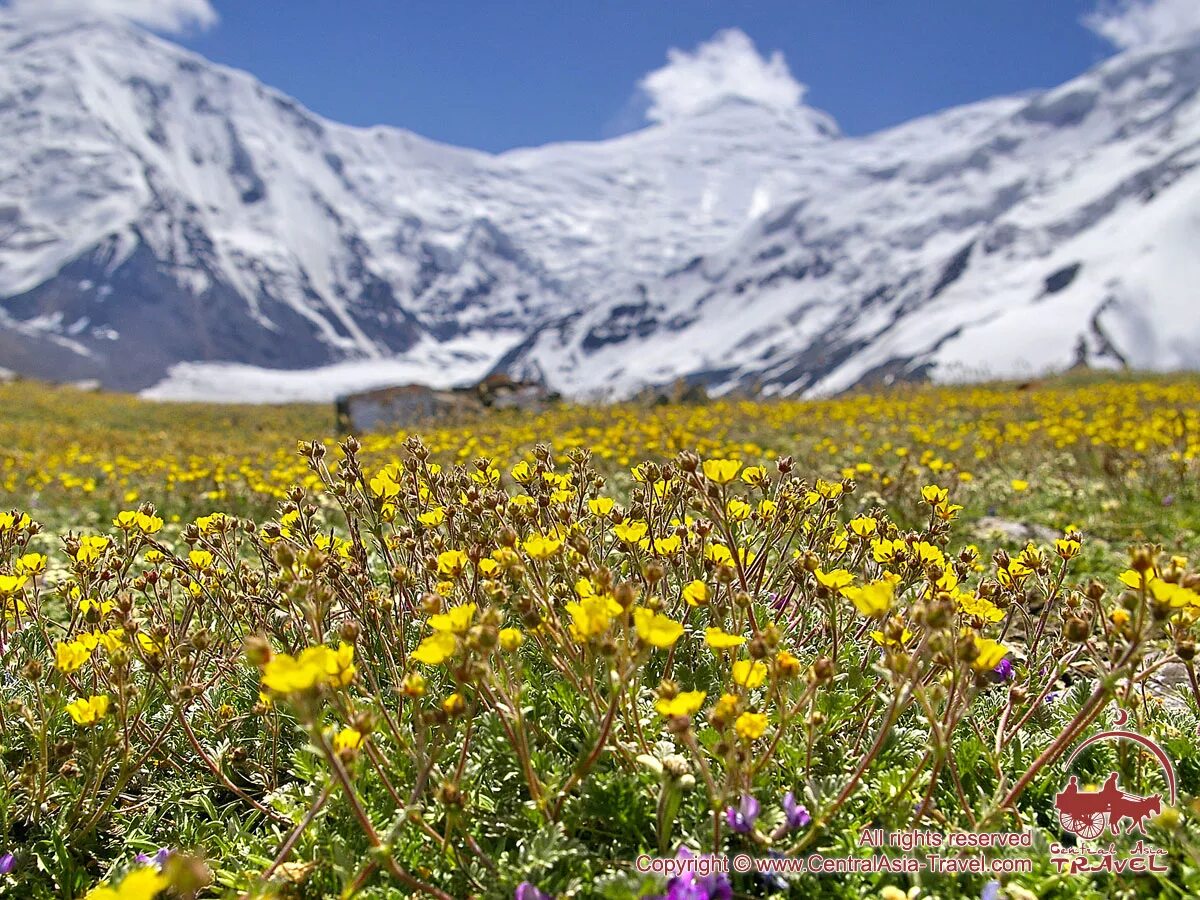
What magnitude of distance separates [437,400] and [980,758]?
14999 millimetres

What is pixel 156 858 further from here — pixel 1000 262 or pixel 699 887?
pixel 1000 262

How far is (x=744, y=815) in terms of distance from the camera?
6.38 feet

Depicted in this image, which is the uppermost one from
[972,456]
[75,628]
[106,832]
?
[972,456]

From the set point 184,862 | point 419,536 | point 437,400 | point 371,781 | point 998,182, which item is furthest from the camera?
point 998,182

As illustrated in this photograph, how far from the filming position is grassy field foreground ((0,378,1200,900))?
1.87 metres

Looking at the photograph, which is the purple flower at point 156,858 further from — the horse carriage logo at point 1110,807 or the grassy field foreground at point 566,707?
the horse carriage logo at point 1110,807

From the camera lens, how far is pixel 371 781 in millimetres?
2287

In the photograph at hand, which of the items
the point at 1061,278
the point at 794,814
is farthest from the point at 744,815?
the point at 1061,278

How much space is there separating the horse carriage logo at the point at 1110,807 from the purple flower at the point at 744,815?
897 millimetres

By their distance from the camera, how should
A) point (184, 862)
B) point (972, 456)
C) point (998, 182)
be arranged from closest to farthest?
point (184, 862), point (972, 456), point (998, 182)

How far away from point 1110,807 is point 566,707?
156 centimetres

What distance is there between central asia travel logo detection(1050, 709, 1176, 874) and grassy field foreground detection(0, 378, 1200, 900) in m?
0.03

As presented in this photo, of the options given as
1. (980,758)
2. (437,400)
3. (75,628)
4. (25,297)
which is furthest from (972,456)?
(25,297)

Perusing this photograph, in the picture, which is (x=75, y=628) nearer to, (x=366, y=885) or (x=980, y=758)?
(x=366, y=885)
